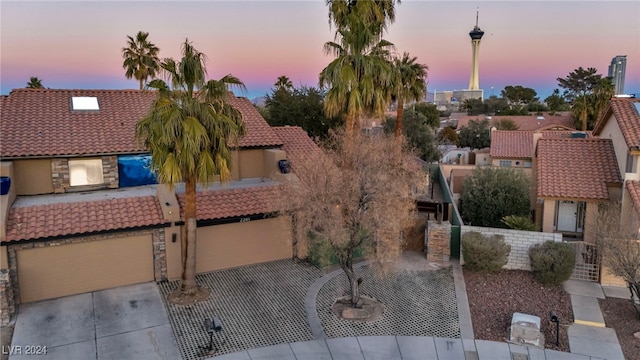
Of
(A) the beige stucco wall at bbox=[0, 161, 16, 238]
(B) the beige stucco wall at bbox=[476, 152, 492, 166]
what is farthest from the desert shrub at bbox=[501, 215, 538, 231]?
(B) the beige stucco wall at bbox=[476, 152, 492, 166]

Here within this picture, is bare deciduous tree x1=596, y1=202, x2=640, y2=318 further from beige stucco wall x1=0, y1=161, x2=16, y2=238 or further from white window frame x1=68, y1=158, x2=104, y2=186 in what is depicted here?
white window frame x1=68, y1=158, x2=104, y2=186

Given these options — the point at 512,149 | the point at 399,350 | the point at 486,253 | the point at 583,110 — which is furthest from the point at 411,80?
the point at 583,110

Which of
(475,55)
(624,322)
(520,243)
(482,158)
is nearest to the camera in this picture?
(624,322)

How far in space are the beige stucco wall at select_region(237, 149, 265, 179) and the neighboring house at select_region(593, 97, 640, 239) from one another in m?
16.4

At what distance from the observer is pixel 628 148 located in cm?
1795

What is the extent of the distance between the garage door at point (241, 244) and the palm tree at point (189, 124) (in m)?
3.54

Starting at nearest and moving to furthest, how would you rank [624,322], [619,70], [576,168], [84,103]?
[624,322] → [576,168] → [84,103] → [619,70]

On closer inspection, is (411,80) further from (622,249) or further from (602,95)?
(602,95)

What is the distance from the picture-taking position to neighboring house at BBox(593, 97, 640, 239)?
673 inches

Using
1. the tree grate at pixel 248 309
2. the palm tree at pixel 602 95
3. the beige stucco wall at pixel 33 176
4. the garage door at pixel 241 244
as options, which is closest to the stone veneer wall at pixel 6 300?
the tree grate at pixel 248 309

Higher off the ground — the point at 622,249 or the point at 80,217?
the point at 80,217

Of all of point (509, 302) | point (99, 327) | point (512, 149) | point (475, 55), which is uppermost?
point (475, 55)

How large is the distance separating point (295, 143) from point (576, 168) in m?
14.4

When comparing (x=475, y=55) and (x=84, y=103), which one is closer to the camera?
(x=84, y=103)
